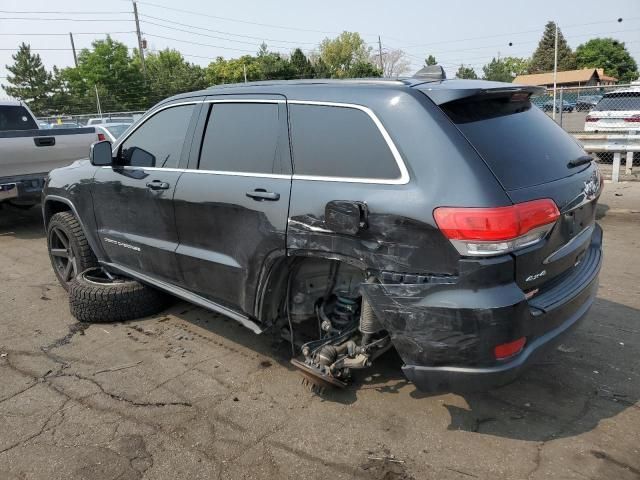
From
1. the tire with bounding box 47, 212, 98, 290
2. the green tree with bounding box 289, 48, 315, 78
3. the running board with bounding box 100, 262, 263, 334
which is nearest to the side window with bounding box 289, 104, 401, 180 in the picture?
the running board with bounding box 100, 262, 263, 334

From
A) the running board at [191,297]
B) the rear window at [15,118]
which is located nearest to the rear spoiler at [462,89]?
the running board at [191,297]

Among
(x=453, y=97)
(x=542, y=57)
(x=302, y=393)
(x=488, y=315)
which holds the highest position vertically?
(x=542, y=57)

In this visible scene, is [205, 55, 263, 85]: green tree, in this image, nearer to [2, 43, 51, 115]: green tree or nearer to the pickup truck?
[2, 43, 51, 115]: green tree

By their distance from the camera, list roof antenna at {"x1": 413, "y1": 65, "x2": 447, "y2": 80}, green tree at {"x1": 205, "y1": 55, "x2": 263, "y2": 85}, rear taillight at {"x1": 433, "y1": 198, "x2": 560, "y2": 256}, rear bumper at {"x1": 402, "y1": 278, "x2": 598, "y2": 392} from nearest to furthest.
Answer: rear taillight at {"x1": 433, "y1": 198, "x2": 560, "y2": 256} < rear bumper at {"x1": 402, "y1": 278, "x2": 598, "y2": 392} < roof antenna at {"x1": 413, "y1": 65, "x2": 447, "y2": 80} < green tree at {"x1": 205, "y1": 55, "x2": 263, "y2": 85}

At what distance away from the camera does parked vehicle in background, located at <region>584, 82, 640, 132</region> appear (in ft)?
38.7

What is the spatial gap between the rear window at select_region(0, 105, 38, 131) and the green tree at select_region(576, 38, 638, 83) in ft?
362

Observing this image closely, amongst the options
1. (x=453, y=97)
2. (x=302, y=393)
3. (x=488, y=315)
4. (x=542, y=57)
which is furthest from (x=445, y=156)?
(x=542, y=57)

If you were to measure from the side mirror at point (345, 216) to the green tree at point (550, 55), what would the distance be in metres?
107

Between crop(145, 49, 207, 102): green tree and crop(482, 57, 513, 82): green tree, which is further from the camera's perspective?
crop(482, 57, 513, 82): green tree

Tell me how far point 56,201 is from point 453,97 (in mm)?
3988

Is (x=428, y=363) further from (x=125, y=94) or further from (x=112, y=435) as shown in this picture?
(x=125, y=94)

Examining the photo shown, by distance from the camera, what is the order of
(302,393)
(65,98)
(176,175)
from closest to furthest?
(302,393), (176,175), (65,98)

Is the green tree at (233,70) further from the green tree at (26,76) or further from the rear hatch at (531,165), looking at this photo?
the rear hatch at (531,165)

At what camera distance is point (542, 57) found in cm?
10175
